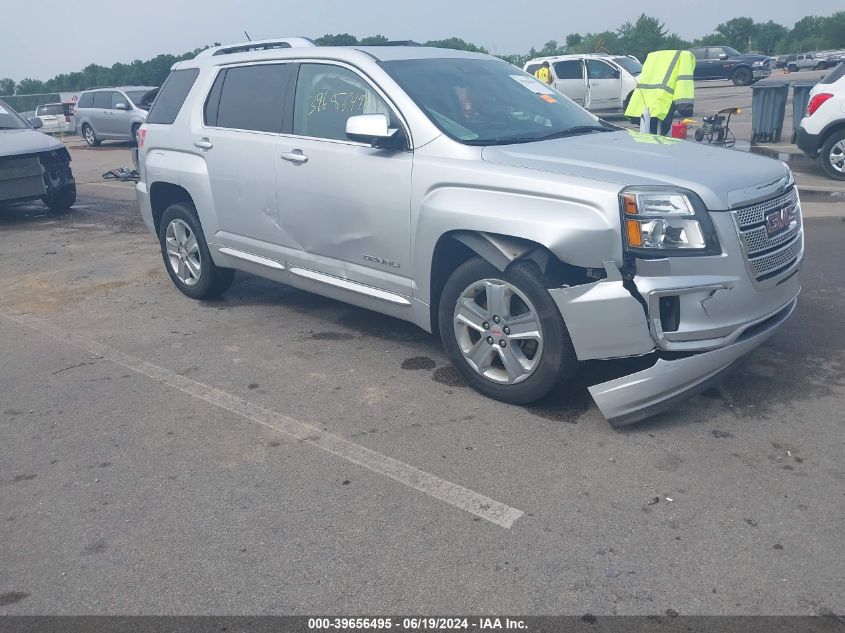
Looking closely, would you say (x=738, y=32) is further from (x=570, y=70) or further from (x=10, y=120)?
(x=10, y=120)

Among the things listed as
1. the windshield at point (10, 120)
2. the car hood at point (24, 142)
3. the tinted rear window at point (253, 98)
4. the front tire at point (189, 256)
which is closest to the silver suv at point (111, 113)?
the windshield at point (10, 120)

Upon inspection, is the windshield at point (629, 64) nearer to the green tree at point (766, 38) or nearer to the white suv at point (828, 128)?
the white suv at point (828, 128)

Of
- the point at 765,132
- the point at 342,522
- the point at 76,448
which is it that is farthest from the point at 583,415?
the point at 765,132

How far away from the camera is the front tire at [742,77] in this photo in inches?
1453

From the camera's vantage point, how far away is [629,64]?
23469 millimetres

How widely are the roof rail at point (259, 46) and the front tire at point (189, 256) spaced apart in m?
1.24

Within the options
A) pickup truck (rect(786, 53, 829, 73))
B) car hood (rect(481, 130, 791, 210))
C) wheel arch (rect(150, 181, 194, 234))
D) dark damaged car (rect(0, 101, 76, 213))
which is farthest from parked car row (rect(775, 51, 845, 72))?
car hood (rect(481, 130, 791, 210))

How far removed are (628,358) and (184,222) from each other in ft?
13.0

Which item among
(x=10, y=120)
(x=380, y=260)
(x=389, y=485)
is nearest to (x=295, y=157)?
(x=380, y=260)

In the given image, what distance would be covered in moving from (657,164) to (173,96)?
164 inches

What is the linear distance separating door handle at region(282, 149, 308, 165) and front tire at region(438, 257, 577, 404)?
1.40m

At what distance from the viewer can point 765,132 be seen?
15.1m

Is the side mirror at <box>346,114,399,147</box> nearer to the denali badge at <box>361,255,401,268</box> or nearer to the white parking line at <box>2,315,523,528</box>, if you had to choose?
the denali badge at <box>361,255,401,268</box>

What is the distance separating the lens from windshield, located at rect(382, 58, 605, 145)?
4766 mm
